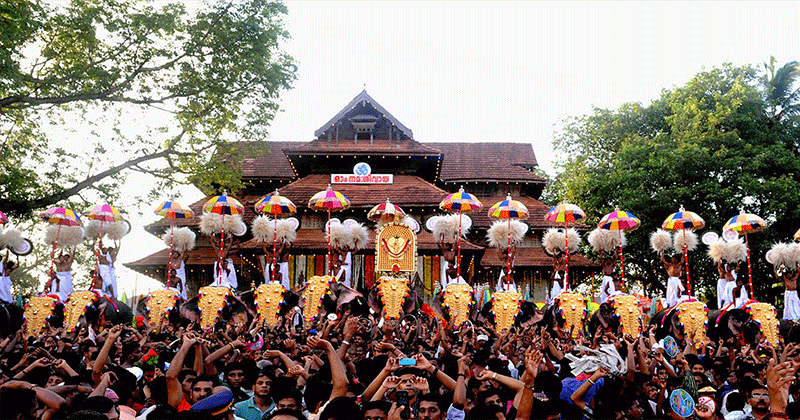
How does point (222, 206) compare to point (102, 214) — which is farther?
point (222, 206)

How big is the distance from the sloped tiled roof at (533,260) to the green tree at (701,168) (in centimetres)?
243

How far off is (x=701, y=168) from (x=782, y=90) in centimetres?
709

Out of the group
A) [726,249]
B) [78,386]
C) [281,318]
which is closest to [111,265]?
[281,318]

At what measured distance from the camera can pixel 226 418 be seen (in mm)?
4262

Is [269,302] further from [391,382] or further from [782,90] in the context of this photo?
[782,90]

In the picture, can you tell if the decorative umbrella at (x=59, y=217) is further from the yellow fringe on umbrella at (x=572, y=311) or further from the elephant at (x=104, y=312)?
the yellow fringe on umbrella at (x=572, y=311)

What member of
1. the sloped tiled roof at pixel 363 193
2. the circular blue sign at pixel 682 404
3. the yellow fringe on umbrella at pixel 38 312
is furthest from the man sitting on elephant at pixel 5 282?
the circular blue sign at pixel 682 404

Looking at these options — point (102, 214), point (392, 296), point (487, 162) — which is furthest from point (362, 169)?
point (392, 296)

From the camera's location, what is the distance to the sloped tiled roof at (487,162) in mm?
27562

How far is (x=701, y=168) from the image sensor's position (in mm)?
25141

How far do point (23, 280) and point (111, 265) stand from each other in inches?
925

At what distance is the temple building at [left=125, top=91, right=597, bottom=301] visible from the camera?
864 inches

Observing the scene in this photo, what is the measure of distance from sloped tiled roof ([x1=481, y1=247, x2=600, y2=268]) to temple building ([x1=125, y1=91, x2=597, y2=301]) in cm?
4

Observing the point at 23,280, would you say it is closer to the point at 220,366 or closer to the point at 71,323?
the point at 71,323
